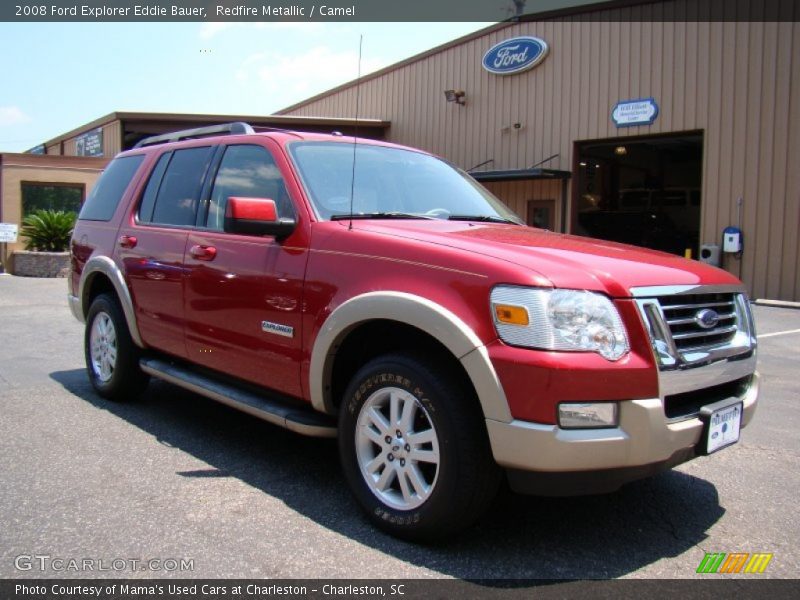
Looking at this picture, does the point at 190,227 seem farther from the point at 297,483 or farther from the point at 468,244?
the point at 468,244

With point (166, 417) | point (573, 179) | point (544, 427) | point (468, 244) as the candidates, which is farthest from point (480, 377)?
point (573, 179)

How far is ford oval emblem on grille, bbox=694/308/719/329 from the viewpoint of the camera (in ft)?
10.0

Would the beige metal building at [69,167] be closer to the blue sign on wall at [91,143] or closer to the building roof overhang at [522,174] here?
the blue sign on wall at [91,143]

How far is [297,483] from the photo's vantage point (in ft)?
12.4

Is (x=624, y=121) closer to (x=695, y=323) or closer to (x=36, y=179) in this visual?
(x=695, y=323)

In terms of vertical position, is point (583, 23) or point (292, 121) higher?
point (583, 23)

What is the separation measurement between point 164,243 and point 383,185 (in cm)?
156

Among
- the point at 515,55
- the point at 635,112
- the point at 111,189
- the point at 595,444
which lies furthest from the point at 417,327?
the point at 515,55

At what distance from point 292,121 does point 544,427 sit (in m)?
19.2

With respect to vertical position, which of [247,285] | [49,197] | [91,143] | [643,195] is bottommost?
[247,285]

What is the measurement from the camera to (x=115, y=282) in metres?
5.14

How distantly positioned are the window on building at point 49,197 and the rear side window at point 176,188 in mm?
16036

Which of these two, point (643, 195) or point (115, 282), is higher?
point (643, 195)

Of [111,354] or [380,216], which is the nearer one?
[380,216]
